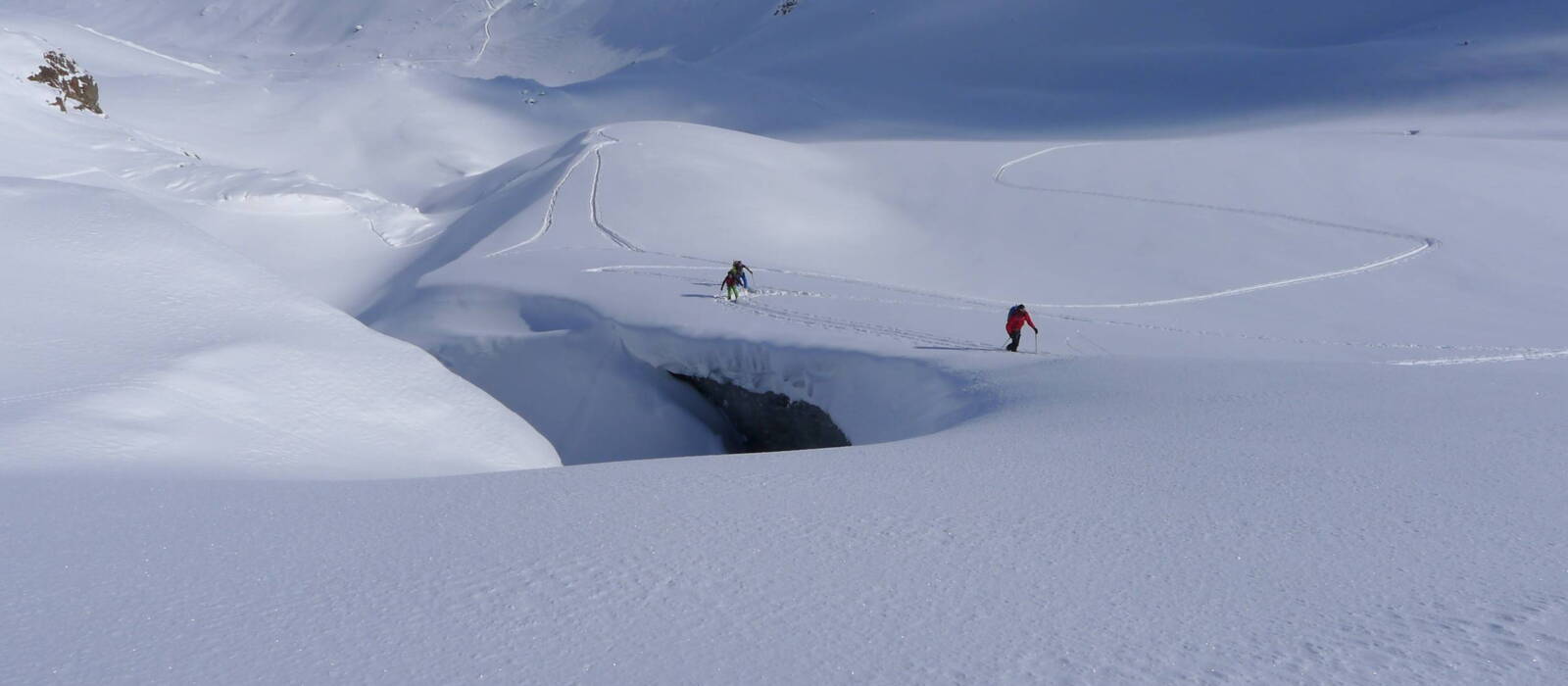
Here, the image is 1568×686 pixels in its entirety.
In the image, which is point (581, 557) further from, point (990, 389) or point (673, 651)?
point (990, 389)

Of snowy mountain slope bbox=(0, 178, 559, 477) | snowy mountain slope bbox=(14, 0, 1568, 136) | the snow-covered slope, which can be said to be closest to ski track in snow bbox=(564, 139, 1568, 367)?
the snow-covered slope

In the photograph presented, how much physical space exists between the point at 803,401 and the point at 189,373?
7245mm

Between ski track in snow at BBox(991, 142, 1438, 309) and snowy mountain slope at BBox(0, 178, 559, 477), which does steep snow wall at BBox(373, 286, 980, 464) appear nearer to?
snowy mountain slope at BBox(0, 178, 559, 477)

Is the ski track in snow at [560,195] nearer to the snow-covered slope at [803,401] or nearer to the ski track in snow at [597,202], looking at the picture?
the ski track in snow at [597,202]

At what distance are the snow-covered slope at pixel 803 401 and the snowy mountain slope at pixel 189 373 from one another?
6cm

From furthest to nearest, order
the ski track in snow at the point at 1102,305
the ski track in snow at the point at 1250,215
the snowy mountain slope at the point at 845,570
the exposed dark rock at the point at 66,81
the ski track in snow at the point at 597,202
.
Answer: the exposed dark rock at the point at 66,81
the ski track in snow at the point at 597,202
the ski track in snow at the point at 1250,215
the ski track in snow at the point at 1102,305
the snowy mountain slope at the point at 845,570

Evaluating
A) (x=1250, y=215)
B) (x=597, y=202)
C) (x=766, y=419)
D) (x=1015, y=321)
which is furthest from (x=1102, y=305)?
(x=597, y=202)

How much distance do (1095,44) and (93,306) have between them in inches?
→ 1894

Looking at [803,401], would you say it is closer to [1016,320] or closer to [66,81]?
[1016,320]

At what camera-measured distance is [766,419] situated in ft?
48.7

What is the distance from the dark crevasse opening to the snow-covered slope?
30 centimetres

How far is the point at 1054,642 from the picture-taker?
13.6ft

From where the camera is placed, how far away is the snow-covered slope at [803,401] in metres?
4.26

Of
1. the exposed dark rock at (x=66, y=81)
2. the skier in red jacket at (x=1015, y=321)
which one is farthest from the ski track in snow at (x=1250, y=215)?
the exposed dark rock at (x=66, y=81)
